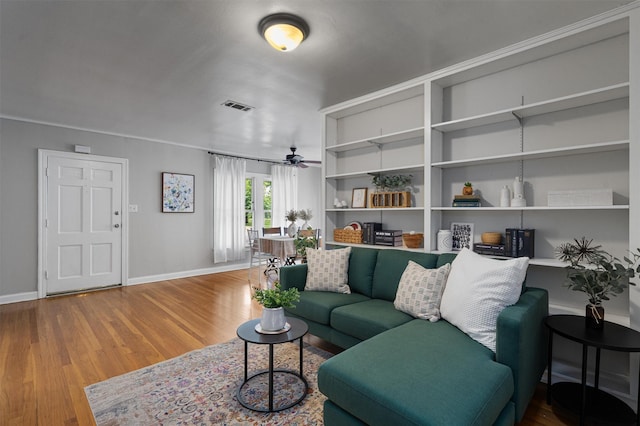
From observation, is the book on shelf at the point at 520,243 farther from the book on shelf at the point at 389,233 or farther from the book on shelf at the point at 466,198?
the book on shelf at the point at 389,233

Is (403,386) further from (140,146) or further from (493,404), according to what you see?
(140,146)

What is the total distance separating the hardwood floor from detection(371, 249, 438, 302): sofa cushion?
27.0 inches

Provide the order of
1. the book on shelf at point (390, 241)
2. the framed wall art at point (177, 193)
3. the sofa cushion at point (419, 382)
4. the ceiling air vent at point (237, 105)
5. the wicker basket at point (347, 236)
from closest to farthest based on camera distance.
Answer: the sofa cushion at point (419, 382) → the book on shelf at point (390, 241) → the wicker basket at point (347, 236) → the ceiling air vent at point (237, 105) → the framed wall art at point (177, 193)

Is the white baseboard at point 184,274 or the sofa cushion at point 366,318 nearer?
the sofa cushion at point 366,318

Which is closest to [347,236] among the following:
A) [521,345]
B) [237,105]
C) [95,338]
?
[237,105]

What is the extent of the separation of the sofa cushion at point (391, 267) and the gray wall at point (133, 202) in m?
4.22

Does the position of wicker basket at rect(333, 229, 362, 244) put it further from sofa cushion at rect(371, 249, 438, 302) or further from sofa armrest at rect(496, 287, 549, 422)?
sofa armrest at rect(496, 287, 549, 422)

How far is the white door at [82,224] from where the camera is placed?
4.47m

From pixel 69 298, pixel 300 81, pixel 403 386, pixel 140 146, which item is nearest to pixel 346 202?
pixel 300 81

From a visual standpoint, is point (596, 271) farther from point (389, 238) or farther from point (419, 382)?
point (389, 238)

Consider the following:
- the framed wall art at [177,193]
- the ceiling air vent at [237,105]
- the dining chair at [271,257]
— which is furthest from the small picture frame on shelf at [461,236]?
the framed wall art at [177,193]

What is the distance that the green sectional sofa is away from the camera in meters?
1.29

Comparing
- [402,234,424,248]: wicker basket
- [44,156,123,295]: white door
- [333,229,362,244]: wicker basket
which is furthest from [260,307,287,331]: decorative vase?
[44,156,123,295]: white door

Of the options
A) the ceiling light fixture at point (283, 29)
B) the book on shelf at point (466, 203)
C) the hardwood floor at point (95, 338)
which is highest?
the ceiling light fixture at point (283, 29)
